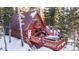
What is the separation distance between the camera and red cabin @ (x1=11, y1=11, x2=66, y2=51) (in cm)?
197

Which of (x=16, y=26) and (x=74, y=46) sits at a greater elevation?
(x=16, y=26)

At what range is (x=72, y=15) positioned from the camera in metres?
1.96

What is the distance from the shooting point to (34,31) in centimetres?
198

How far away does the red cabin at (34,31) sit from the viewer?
6.45 ft

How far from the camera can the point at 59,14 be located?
1.97m

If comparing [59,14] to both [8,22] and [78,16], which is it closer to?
[78,16]

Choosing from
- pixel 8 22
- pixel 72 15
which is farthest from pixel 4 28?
pixel 72 15

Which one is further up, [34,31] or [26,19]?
[26,19]
